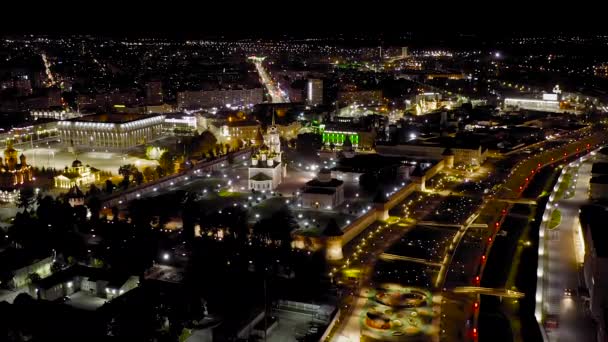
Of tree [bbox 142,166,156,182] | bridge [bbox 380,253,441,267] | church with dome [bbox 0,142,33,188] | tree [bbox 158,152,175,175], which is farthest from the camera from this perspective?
tree [bbox 158,152,175,175]

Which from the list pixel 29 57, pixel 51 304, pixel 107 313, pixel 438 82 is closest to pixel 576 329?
pixel 107 313

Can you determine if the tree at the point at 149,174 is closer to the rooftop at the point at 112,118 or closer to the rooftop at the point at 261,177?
the rooftop at the point at 261,177

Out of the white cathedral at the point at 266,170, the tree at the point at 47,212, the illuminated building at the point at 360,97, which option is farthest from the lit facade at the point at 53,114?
the tree at the point at 47,212

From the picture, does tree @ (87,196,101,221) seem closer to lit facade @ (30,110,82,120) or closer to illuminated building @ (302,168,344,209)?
illuminated building @ (302,168,344,209)

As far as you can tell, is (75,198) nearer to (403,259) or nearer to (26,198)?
(26,198)

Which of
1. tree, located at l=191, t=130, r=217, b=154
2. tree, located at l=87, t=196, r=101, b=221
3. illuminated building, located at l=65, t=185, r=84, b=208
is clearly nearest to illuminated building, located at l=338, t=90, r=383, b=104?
tree, located at l=191, t=130, r=217, b=154

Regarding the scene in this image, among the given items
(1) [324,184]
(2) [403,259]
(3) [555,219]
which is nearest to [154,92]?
(1) [324,184]

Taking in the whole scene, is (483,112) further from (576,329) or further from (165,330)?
(165,330)
